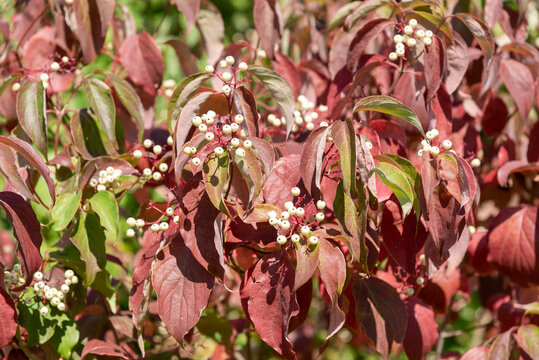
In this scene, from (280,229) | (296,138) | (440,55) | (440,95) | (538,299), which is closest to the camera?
(280,229)

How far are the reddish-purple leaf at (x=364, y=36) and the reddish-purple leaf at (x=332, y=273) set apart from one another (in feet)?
1.86

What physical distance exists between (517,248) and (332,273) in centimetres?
78

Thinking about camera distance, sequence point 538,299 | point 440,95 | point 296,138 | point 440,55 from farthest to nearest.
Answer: point 538,299
point 296,138
point 440,95
point 440,55

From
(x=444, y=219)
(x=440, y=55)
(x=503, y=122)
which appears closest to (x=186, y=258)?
(x=444, y=219)

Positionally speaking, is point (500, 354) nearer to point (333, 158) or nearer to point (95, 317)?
point (333, 158)

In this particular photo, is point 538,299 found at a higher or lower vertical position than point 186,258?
lower

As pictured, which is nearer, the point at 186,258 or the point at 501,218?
the point at 186,258

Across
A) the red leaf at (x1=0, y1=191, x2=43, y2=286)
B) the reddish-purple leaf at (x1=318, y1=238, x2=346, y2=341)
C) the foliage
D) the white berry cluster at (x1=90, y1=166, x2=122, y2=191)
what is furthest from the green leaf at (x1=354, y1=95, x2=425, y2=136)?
the red leaf at (x1=0, y1=191, x2=43, y2=286)

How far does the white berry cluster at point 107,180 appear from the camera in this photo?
151 cm

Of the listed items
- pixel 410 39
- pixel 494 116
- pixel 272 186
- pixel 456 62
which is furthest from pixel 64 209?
pixel 494 116

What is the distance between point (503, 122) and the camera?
2.13m

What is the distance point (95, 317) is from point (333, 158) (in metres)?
0.89

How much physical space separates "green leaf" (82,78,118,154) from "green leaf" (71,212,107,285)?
23 cm

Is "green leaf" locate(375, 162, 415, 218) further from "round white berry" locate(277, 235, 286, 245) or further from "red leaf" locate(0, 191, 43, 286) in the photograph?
"red leaf" locate(0, 191, 43, 286)
